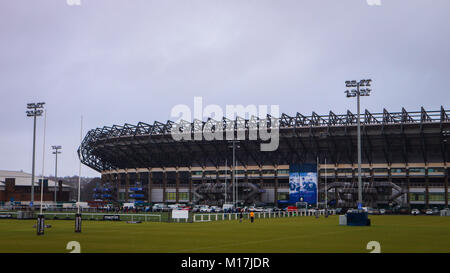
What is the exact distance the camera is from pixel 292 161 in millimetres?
132625

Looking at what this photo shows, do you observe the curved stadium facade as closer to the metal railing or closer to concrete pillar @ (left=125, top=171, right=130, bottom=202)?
concrete pillar @ (left=125, top=171, right=130, bottom=202)

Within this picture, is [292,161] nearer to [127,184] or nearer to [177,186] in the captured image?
[177,186]

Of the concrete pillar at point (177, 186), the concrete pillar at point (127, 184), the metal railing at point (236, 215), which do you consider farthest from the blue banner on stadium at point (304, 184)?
the concrete pillar at point (127, 184)

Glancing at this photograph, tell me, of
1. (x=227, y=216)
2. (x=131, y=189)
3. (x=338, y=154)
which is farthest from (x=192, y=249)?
(x=131, y=189)

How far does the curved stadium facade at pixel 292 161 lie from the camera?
119 metres

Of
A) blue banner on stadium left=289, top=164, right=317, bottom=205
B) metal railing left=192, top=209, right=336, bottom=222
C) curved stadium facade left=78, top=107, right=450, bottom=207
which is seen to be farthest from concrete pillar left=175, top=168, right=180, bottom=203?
metal railing left=192, top=209, right=336, bottom=222

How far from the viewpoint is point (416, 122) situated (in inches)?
4481

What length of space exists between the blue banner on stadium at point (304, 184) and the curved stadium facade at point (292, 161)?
1446cm

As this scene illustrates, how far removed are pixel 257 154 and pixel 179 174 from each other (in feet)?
78.9

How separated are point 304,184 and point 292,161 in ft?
107

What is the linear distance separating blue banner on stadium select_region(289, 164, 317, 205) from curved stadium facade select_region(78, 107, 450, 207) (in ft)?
47.5

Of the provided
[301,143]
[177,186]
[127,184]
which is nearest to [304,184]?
[301,143]

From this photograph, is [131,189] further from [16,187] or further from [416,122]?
[416,122]

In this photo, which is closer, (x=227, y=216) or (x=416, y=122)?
(x=227, y=216)
